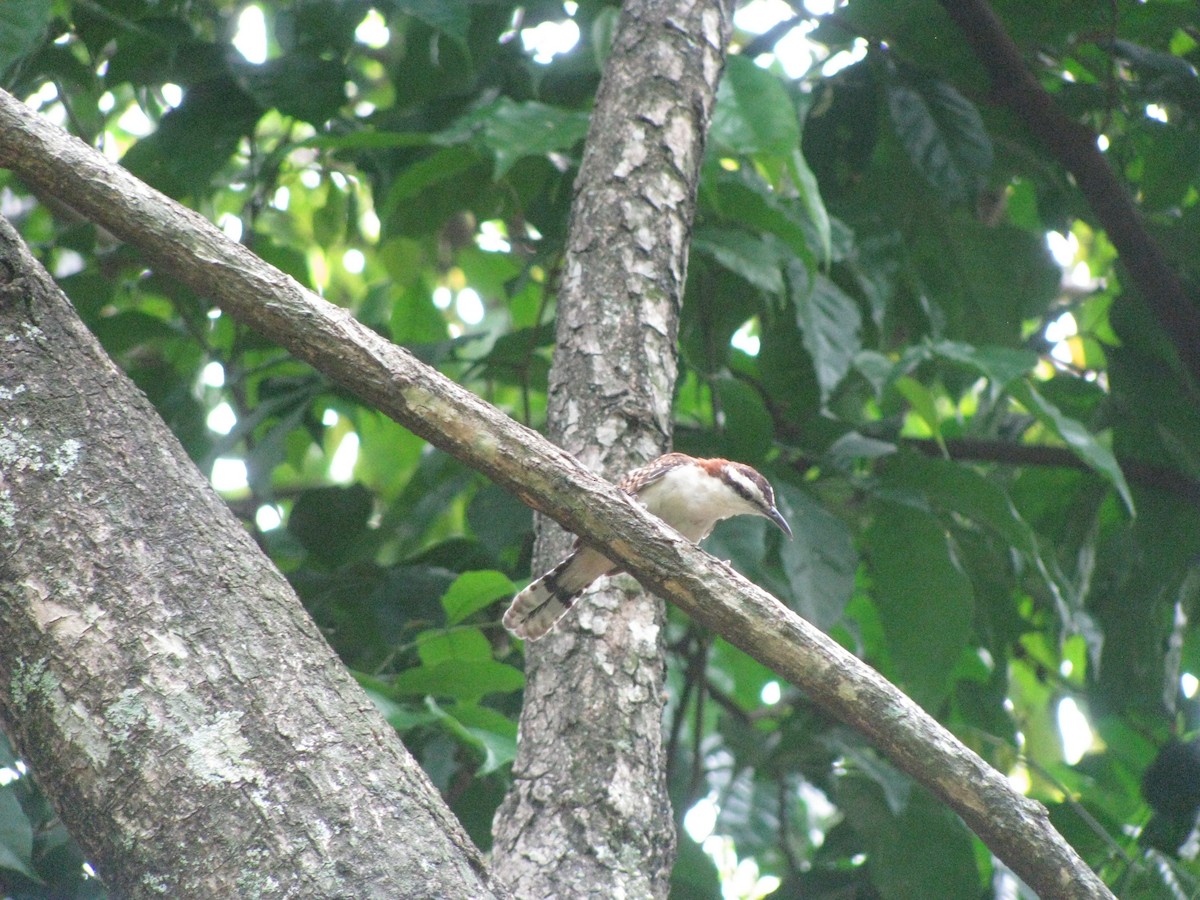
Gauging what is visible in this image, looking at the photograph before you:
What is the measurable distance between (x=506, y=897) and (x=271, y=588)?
0.74 m

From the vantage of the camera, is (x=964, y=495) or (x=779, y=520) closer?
(x=779, y=520)

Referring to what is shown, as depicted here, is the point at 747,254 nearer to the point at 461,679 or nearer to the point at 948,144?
the point at 948,144

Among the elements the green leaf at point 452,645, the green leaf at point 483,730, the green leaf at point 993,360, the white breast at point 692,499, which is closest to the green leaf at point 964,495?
the green leaf at point 993,360

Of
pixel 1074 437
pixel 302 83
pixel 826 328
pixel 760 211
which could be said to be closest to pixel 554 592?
pixel 760 211

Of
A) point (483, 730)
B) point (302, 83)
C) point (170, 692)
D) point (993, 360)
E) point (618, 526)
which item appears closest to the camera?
point (170, 692)

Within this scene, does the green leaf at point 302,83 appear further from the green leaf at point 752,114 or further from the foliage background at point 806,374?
the green leaf at point 752,114

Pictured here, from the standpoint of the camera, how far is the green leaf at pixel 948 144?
15.8 feet

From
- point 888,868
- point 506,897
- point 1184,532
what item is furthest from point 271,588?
point 1184,532

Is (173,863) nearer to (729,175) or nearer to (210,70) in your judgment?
(729,175)

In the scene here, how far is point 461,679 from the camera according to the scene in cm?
341

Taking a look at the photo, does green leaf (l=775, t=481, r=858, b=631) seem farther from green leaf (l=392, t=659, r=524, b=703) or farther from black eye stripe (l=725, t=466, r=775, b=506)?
green leaf (l=392, t=659, r=524, b=703)

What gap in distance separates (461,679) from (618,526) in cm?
124

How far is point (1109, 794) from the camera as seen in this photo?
5.22 meters

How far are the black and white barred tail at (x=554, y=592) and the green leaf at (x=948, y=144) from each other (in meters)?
2.52
